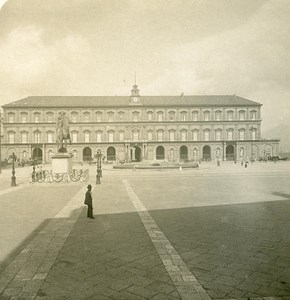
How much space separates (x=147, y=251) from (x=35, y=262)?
220cm

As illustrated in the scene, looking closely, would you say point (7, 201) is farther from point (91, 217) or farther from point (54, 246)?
point (54, 246)

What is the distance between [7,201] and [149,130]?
50.8 m

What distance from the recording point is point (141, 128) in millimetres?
63312

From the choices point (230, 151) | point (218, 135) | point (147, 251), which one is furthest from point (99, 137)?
point (147, 251)

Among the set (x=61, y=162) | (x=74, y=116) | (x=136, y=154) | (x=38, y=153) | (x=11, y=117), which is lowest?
(x=61, y=162)

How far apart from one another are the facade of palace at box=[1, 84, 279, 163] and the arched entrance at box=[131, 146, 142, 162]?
4.1 inches

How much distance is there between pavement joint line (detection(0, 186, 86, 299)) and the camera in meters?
4.81

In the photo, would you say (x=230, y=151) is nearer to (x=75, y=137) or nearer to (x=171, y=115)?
(x=171, y=115)

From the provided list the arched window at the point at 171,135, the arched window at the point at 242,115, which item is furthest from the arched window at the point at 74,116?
the arched window at the point at 242,115

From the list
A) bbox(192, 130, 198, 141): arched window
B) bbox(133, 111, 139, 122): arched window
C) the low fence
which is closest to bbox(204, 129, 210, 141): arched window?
bbox(192, 130, 198, 141): arched window

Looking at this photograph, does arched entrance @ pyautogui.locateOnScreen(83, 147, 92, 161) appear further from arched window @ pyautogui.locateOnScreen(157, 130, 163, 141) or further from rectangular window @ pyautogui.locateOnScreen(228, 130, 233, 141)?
rectangular window @ pyautogui.locateOnScreen(228, 130, 233, 141)

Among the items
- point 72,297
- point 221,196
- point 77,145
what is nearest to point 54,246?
point 72,297

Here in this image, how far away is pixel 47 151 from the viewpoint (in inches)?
2402

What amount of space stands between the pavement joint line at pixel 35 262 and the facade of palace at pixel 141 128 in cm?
5362
